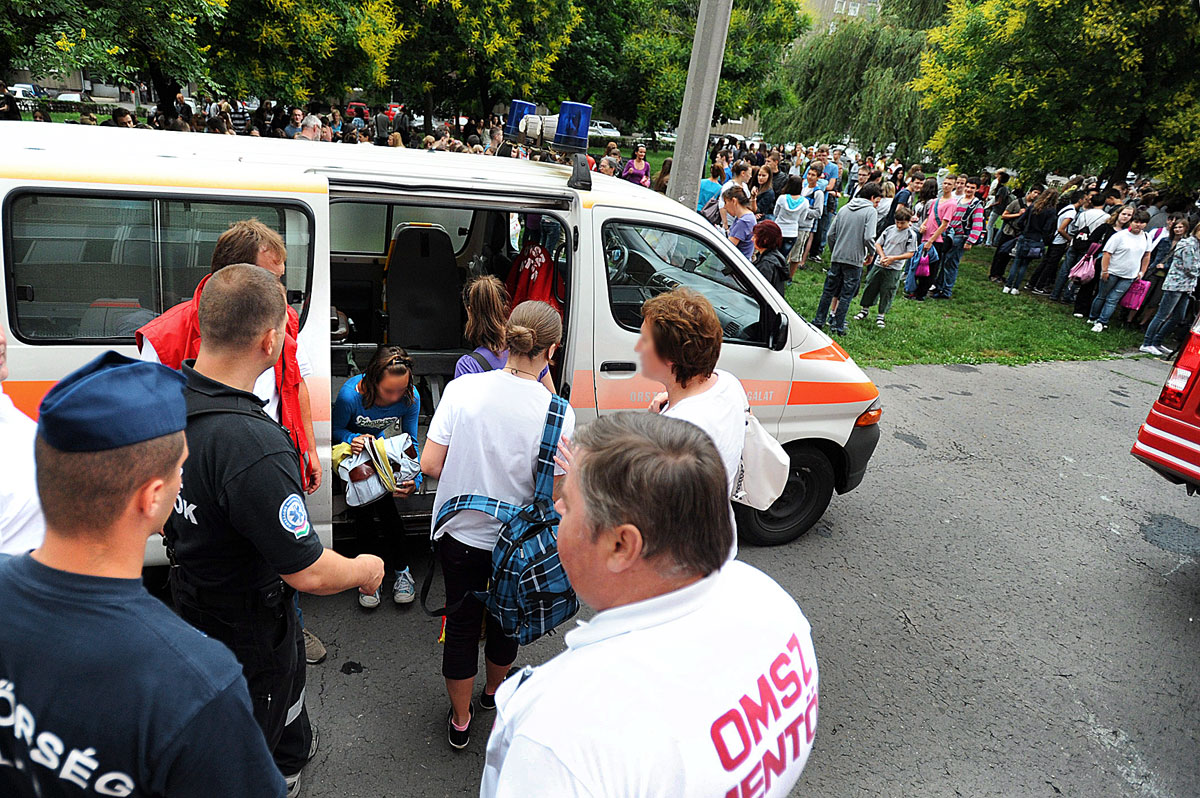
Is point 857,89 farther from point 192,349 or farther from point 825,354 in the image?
point 192,349

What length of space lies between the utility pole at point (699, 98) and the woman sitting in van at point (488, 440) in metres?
5.19

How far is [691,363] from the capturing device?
9.14 ft

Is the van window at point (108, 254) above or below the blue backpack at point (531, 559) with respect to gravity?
above

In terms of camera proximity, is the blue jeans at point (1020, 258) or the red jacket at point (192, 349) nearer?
the red jacket at point (192, 349)

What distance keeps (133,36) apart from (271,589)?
25.4ft

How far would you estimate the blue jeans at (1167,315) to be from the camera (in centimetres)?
1073

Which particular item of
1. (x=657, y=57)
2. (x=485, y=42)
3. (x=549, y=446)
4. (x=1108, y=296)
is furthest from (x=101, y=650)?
(x=657, y=57)

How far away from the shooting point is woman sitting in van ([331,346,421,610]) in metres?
3.77

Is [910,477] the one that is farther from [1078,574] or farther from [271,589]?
[271,589]

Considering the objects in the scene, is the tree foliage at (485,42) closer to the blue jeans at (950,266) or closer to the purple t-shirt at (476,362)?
the blue jeans at (950,266)

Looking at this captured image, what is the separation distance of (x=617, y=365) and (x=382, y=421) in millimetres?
1276

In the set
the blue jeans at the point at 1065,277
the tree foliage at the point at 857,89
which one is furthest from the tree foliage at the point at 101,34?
the tree foliage at the point at 857,89

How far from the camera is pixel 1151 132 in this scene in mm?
14359

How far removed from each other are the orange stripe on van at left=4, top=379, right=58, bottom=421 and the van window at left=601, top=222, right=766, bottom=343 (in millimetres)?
2559
